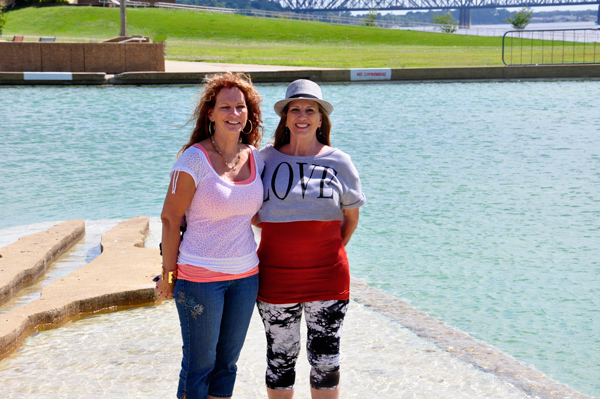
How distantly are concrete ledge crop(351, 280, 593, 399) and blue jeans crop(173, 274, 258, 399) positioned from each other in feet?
7.16

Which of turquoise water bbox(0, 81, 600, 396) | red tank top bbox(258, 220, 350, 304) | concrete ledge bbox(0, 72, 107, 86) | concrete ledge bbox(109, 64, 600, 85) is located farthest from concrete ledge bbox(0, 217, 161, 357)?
concrete ledge bbox(109, 64, 600, 85)

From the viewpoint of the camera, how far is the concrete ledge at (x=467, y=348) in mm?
4133

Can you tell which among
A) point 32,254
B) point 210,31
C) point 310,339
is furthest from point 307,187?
point 210,31

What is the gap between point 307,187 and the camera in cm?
285

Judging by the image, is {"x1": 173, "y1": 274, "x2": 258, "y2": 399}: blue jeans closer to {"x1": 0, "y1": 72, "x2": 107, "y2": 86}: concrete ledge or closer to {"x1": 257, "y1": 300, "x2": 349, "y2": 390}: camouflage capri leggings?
{"x1": 257, "y1": 300, "x2": 349, "y2": 390}: camouflage capri leggings

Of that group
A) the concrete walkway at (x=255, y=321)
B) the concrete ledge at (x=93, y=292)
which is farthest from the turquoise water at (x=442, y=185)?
the concrete ledge at (x=93, y=292)

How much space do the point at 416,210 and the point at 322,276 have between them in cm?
604

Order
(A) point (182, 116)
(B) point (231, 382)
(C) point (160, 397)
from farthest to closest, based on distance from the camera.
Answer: (A) point (182, 116) → (C) point (160, 397) → (B) point (231, 382)

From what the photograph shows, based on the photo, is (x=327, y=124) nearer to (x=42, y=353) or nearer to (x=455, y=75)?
(x=42, y=353)

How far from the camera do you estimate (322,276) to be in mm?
2871

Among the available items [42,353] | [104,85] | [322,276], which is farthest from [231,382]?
[104,85]

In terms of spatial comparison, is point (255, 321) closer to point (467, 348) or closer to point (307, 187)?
point (467, 348)

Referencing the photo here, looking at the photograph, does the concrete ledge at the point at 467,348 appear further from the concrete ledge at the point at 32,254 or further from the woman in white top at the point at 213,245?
the concrete ledge at the point at 32,254

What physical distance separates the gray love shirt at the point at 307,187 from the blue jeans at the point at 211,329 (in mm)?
339
